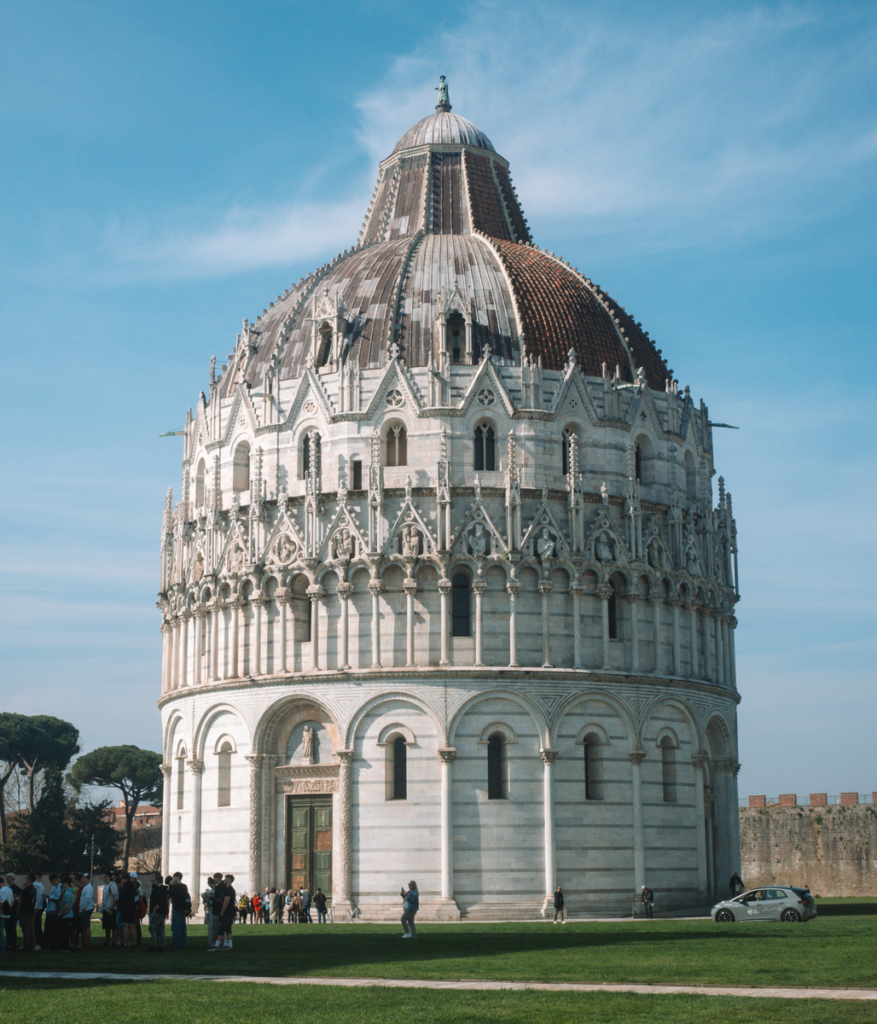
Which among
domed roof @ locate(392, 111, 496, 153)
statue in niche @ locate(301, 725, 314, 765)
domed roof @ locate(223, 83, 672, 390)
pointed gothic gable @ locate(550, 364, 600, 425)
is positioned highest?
domed roof @ locate(392, 111, 496, 153)

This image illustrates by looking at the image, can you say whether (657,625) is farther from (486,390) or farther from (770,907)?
(770,907)

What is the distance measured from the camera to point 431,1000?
2250 centimetres

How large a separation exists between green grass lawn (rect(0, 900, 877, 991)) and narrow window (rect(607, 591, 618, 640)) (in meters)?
14.0

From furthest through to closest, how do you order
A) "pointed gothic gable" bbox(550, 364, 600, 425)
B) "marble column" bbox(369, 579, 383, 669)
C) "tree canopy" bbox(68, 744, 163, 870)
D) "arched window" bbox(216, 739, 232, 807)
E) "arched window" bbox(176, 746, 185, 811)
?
"tree canopy" bbox(68, 744, 163, 870), "arched window" bbox(176, 746, 185, 811), "pointed gothic gable" bbox(550, 364, 600, 425), "arched window" bbox(216, 739, 232, 807), "marble column" bbox(369, 579, 383, 669)

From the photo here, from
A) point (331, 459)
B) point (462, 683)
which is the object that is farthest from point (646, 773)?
point (331, 459)

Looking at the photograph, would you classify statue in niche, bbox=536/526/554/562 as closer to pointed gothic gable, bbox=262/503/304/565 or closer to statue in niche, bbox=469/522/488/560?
statue in niche, bbox=469/522/488/560

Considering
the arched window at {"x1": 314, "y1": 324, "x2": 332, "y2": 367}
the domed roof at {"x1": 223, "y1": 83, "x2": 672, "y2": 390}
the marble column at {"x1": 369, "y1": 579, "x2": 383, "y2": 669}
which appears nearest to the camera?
the marble column at {"x1": 369, "y1": 579, "x2": 383, "y2": 669}

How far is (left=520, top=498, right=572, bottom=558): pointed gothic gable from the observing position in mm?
52094

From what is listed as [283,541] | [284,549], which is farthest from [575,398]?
[284,549]

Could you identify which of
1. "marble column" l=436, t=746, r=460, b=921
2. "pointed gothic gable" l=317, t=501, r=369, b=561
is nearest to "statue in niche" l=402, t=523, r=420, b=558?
"pointed gothic gable" l=317, t=501, r=369, b=561

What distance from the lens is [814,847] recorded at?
Result: 77.6 meters

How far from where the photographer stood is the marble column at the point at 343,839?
164ft

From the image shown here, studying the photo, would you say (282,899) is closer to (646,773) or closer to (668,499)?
(646,773)

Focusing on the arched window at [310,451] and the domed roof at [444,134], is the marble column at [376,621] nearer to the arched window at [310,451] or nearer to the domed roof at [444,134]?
the arched window at [310,451]
